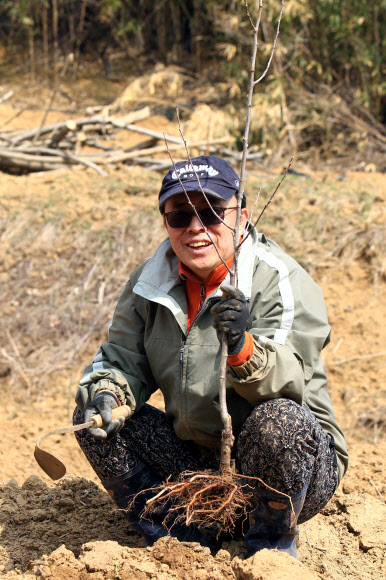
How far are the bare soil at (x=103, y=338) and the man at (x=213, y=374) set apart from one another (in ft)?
0.82

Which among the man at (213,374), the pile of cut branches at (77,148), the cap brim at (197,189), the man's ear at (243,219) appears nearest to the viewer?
the man at (213,374)

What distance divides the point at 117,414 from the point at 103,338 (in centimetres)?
268

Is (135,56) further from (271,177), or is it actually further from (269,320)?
(269,320)

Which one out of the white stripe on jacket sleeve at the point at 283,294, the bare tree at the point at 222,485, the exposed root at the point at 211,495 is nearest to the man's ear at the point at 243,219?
the white stripe on jacket sleeve at the point at 283,294

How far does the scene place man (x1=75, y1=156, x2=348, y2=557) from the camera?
209cm

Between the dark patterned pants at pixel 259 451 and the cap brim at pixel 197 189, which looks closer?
the dark patterned pants at pixel 259 451

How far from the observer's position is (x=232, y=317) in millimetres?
1979

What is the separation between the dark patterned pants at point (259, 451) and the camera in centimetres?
207

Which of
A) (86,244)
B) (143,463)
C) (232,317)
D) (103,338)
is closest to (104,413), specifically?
(143,463)

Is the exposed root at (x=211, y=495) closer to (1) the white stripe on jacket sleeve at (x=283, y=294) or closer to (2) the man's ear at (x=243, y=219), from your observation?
(1) the white stripe on jacket sleeve at (x=283, y=294)

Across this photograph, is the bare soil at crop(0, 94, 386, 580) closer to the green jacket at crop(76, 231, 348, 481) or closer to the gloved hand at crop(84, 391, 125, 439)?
the gloved hand at crop(84, 391, 125, 439)

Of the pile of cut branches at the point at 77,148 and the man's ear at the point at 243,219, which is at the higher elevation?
the man's ear at the point at 243,219

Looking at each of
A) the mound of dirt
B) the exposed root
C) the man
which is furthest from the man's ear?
the mound of dirt

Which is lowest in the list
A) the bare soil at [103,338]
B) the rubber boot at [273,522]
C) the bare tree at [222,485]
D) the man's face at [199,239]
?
the bare soil at [103,338]
